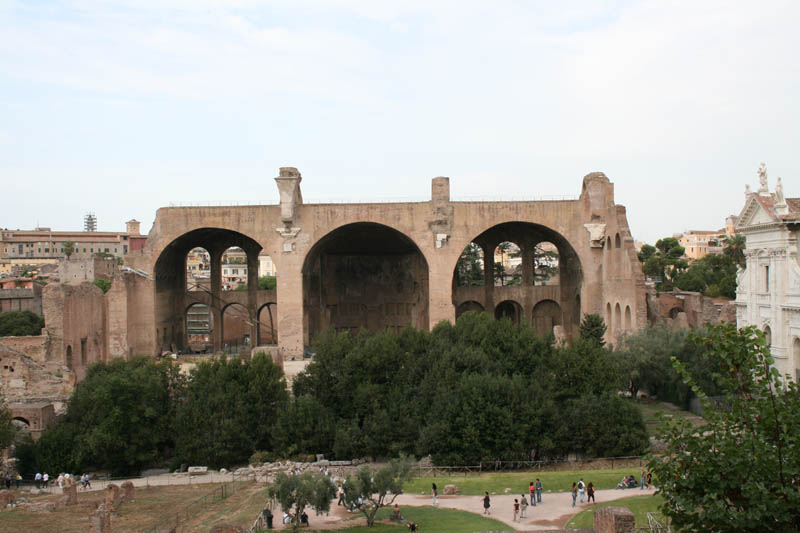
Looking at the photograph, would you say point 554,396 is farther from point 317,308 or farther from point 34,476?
point 317,308

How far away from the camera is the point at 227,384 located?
26750mm

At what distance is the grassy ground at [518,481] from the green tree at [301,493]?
330 centimetres

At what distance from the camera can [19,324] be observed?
4481 centimetres

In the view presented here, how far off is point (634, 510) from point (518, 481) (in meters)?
4.60

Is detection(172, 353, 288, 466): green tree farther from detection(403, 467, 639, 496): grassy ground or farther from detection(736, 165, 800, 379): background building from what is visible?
detection(736, 165, 800, 379): background building

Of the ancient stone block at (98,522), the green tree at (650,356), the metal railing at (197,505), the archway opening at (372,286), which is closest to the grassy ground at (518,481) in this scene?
the metal railing at (197,505)

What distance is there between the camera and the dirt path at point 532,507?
16.8 metres

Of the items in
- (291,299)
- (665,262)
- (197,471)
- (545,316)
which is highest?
(665,262)

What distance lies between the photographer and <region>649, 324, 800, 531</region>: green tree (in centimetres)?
817

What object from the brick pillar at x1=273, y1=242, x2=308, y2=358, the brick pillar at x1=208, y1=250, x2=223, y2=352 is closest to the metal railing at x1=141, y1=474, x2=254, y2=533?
the brick pillar at x1=273, y1=242, x2=308, y2=358

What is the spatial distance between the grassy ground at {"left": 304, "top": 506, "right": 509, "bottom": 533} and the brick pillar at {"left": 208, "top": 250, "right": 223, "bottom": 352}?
26434mm

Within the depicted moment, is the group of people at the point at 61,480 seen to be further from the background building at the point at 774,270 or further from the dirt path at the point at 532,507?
the background building at the point at 774,270

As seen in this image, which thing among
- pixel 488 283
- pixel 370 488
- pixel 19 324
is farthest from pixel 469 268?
pixel 370 488

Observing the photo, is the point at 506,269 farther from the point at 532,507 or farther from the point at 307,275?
the point at 532,507
